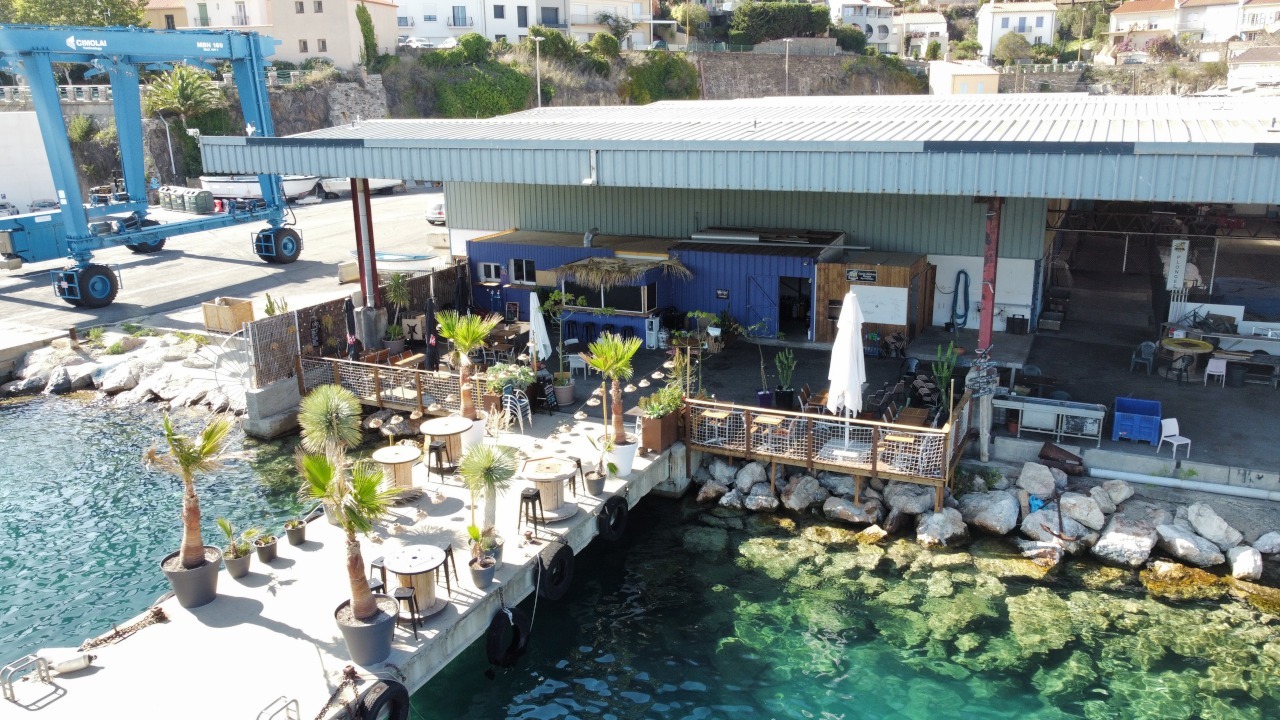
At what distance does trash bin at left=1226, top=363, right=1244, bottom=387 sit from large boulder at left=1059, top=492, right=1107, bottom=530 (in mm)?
6175

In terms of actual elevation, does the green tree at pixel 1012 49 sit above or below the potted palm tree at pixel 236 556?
above

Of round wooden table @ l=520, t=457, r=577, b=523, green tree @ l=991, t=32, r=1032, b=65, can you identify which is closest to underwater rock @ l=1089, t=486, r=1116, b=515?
round wooden table @ l=520, t=457, r=577, b=523

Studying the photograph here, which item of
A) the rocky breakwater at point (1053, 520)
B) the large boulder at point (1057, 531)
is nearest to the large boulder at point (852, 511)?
the rocky breakwater at point (1053, 520)

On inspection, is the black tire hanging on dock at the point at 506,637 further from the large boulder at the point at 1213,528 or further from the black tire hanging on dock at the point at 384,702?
the large boulder at the point at 1213,528

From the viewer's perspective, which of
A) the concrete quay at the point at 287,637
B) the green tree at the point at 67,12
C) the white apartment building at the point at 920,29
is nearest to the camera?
Result: the concrete quay at the point at 287,637

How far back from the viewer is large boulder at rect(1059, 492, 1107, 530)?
50.5 ft

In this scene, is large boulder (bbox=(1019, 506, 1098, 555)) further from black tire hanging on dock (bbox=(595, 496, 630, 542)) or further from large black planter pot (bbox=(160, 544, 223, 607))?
large black planter pot (bbox=(160, 544, 223, 607))

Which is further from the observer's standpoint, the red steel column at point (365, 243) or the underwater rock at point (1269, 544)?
the red steel column at point (365, 243)

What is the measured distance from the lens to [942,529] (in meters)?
15.6

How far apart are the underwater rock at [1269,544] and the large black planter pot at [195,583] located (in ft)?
50.2

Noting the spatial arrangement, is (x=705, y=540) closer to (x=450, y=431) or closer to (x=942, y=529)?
(x=942, y=529)

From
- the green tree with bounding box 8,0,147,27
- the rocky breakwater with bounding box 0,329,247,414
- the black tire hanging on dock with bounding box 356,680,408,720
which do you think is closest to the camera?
the black tire hanging on dock with bounding box 356,680,408,720

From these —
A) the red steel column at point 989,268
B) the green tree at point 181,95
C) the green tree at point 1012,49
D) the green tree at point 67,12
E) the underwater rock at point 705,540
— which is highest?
the green tree at point 67,12

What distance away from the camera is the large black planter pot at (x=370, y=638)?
421 inches
